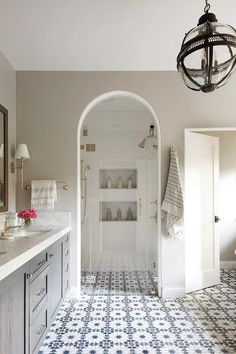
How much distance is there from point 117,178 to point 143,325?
2.46 metres

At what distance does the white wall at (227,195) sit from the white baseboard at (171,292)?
156cm

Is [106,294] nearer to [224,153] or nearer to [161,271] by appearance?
[161,271]

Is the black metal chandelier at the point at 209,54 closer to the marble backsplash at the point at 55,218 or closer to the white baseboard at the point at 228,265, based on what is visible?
the marble backsplash at the point at 55,218

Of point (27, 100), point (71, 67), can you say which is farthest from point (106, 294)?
point (71, 67)

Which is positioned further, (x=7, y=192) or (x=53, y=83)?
(x=53, y=83)

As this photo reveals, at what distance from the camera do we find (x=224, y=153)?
4.58m

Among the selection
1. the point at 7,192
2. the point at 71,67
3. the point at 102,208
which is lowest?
the point at 102,208

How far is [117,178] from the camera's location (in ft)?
15.4

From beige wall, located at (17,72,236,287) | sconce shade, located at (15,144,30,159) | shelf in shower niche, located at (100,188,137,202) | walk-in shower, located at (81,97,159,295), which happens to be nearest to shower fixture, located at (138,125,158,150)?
walk-in shower, located at (81,97,159,295)

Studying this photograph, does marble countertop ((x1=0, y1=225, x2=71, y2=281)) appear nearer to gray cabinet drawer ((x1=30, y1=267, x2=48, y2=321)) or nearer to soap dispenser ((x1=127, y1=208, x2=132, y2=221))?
gray cabinet drawer ((x1=30, y1=267, x2=48, y2=321))

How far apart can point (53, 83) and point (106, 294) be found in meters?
2.54

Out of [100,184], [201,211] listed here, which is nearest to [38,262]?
[201,211]

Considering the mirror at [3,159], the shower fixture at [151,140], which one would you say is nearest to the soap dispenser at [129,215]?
the shower fixture at [151,140]

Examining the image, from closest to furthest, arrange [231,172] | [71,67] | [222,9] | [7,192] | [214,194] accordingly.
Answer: [222,9]
[7,192]
[71,67]
[214,194]
[231,172]
